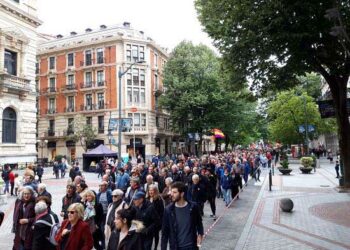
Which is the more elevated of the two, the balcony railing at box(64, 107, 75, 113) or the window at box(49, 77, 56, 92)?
the window at box(49, 77, 56, 92)

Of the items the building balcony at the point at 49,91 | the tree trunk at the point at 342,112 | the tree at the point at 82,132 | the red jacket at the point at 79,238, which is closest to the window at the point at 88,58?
the building balcony at the point at 49,91

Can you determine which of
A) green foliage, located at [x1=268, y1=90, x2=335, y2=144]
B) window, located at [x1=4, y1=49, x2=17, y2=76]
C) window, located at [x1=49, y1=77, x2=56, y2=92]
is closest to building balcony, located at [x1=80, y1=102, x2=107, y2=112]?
window, located at [x1=49, y1=77, x2=56, y2=92]

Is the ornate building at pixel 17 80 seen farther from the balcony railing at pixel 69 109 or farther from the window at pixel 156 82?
the window at pixel 156 82

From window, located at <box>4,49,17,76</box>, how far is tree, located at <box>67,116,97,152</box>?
17220 mm

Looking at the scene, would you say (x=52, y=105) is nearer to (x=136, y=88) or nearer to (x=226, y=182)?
(x=136, y=88)

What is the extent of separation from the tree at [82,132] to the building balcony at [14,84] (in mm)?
16363

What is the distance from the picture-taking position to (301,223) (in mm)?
11430

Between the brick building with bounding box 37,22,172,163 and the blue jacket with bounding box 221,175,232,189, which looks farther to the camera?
the brick building with bounding box 37,22,172,163

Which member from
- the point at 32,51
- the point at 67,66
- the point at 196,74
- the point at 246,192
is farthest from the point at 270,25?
the point at 67,66

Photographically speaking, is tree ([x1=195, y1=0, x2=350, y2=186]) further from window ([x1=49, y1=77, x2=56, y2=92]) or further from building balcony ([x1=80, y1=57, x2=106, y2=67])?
window ([x1=49, y1=77, x2=56, y2=92])

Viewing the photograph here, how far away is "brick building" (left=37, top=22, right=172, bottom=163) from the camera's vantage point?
48.0 metres

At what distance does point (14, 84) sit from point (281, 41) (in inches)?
901

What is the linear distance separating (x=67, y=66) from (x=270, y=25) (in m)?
44.2

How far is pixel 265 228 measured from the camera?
10852 millimetres
